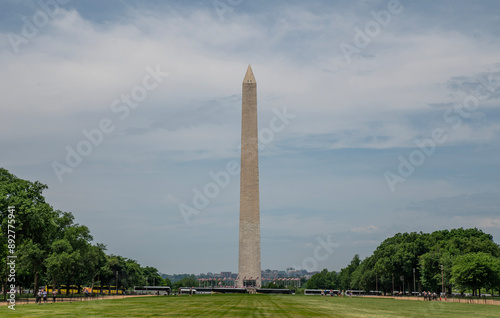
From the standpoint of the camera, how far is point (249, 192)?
94.2m

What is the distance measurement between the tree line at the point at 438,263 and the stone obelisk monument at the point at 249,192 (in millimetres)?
23271

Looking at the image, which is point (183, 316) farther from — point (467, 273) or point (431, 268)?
point (431, 268)

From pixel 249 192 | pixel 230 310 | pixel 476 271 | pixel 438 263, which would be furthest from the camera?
pixel 249 192

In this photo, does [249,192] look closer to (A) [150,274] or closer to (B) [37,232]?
(B) [37,232]

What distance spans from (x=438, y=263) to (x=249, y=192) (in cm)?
3279

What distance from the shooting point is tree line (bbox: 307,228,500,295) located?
73812 mm

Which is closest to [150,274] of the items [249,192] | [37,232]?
[249,192]

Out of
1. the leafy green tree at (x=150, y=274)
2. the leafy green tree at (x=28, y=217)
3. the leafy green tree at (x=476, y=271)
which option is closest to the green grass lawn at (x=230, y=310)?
the leafy green tree at (x=28, y=217)

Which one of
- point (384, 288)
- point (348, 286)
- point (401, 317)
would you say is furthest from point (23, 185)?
point (348, 286)

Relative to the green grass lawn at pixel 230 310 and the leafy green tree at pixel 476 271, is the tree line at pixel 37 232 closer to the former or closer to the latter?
the green grass lawn at pixel 230 310

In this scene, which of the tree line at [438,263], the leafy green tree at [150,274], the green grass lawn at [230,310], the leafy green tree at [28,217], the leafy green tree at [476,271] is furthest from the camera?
the leafy green tree at [150,274]

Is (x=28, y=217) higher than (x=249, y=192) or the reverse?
the reverse

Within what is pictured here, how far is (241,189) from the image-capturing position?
3718 inches

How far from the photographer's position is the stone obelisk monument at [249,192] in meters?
93.6
